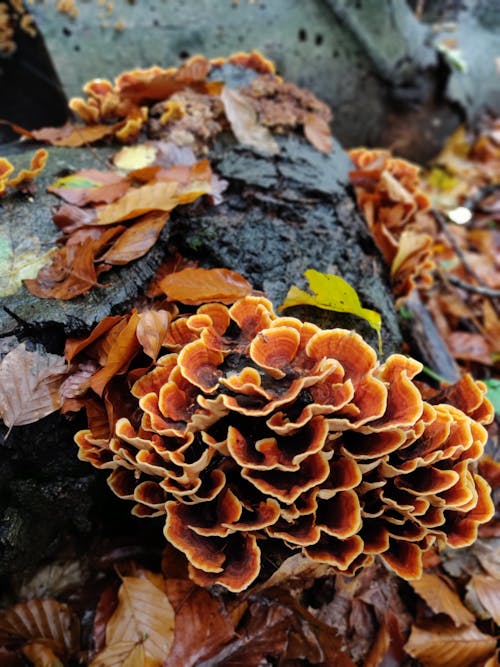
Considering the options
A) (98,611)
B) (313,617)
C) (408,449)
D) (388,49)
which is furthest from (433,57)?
(98,611)

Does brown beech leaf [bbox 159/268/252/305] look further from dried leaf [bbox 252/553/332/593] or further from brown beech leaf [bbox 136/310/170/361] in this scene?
dried leaf [bbox 252/553/332/593]

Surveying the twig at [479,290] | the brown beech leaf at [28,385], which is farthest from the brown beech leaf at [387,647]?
the twig at [479,290]

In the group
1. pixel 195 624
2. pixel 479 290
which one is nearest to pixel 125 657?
pixel 195 624

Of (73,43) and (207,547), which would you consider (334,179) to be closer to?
(207,547)

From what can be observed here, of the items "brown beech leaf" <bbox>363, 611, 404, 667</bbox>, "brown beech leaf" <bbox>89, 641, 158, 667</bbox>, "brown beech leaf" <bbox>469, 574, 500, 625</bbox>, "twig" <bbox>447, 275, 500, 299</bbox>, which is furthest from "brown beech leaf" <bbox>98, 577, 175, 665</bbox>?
"twig" <bbox>447, 275, 500, 299</bbox>

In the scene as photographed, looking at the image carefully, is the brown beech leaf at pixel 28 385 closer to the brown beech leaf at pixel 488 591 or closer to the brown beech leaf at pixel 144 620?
the brown beech leaf at pixel 144 620
